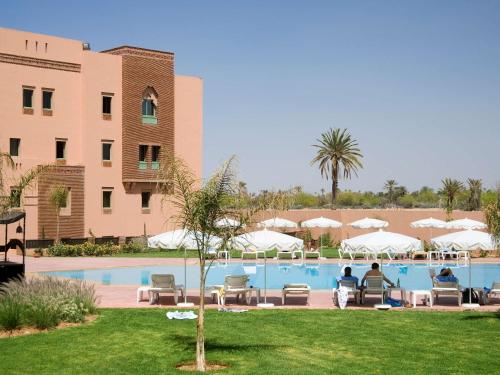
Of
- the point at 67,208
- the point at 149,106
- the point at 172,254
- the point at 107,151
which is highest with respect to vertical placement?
the point at 149,106

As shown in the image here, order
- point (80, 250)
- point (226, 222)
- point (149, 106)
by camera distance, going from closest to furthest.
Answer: point (226, 222)
point (80, 250)
point (149, 106)

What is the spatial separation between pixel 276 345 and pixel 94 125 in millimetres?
31863

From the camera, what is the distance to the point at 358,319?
16484mm

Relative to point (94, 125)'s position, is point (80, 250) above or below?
below

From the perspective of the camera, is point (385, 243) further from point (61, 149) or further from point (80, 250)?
point (61, 149)

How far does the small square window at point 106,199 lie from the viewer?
4422 cm

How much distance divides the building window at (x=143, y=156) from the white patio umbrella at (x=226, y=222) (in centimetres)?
3411

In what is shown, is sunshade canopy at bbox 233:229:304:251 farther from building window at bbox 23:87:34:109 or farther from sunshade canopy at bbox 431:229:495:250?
building window at bbox 23:87:34:109

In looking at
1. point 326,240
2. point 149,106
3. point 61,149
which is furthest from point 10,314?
point 149,106

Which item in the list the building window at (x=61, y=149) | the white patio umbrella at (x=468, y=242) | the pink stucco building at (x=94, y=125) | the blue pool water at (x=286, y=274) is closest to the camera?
the white patio umbrella at (x=468, y=242)

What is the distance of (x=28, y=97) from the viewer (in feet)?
133

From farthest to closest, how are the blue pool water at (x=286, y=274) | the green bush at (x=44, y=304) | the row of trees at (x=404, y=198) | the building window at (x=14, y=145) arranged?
the row of trees at (x=404, y=198) < the building window at (x=14, y=145) < the blue pool water at (x=286, y=274) < the green bush at (x=44, y=304)

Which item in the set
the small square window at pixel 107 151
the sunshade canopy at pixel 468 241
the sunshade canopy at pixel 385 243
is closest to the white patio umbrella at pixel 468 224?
the sunshade canopy at pixel 468 241

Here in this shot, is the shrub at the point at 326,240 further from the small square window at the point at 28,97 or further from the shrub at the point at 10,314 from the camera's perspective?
the shrub at the point at 10,314
